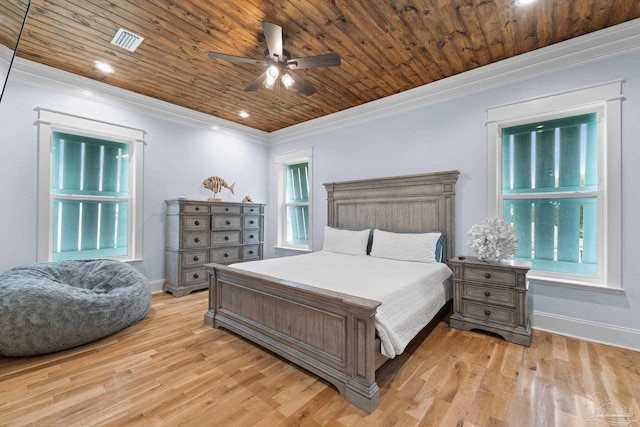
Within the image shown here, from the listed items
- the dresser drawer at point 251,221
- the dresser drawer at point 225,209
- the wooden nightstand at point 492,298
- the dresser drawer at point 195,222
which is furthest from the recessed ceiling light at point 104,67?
the wooden nightstand at point 492,298

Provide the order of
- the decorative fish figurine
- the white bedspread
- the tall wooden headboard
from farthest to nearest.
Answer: the decorative fish figurine, the tall wooden headboard, the white bedspread

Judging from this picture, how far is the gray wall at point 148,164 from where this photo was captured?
2896 mm

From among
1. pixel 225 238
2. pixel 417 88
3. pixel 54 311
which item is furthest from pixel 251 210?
pixel 417 88

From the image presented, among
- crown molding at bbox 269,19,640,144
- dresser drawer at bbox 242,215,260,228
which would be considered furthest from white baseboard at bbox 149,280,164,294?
crown molding at bbox 269,19,640,144

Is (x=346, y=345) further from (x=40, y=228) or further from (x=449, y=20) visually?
(x=40, y=228)

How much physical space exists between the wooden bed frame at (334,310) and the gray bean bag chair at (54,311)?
30.1 inches

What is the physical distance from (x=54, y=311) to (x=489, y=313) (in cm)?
370

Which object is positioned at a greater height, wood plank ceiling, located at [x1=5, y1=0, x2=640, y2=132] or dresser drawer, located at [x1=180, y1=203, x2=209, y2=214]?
wood plank ceiling, located at [x1=5, y1=0, x2=640, y2=132]

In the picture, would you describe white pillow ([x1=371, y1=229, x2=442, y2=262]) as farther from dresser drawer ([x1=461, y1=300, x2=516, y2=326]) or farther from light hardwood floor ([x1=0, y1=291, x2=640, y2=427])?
light hardwood floor ([x1=0, y1=291, x2=640, y2=427])

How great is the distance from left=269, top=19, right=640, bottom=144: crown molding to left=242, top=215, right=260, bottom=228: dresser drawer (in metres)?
2.12

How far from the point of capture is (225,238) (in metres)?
4.29

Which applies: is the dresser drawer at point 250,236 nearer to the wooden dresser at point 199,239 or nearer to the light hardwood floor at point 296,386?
the wooden dresser at point 199,239

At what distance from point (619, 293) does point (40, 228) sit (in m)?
5.77

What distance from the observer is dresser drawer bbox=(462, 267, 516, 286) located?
8.09 feet
